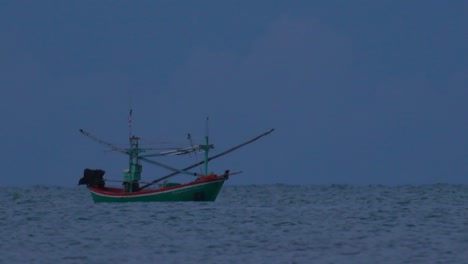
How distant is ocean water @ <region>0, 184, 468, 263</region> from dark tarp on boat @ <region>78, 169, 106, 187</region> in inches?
146

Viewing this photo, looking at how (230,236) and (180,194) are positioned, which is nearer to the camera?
(230,236)

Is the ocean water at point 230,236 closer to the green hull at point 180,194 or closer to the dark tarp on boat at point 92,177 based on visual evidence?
the green hull at point 180,194

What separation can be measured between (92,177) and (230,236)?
2635 centimetres

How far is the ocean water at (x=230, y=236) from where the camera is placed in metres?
38.3

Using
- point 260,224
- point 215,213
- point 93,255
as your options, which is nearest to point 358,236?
point 260,224

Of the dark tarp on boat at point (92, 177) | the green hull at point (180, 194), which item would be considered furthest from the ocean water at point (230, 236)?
the dark tarp on boat at point (92, 177)

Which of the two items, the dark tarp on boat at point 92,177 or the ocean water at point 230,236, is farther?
the dark tarp on boat at point 92,177

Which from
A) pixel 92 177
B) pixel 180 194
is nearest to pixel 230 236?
pixel 180 194

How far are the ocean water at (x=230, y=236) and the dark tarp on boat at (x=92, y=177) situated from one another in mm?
3712

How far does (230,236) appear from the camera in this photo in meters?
46.5

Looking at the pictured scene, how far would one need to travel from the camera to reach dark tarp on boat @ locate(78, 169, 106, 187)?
71000mm

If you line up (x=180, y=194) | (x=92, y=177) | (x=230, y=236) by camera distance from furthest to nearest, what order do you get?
(x=92, y=177), (x=180, y=194), (x=230, y=236)

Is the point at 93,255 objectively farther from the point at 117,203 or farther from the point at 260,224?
the point at 117,203

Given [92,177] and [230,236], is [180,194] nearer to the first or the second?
[92,177]
